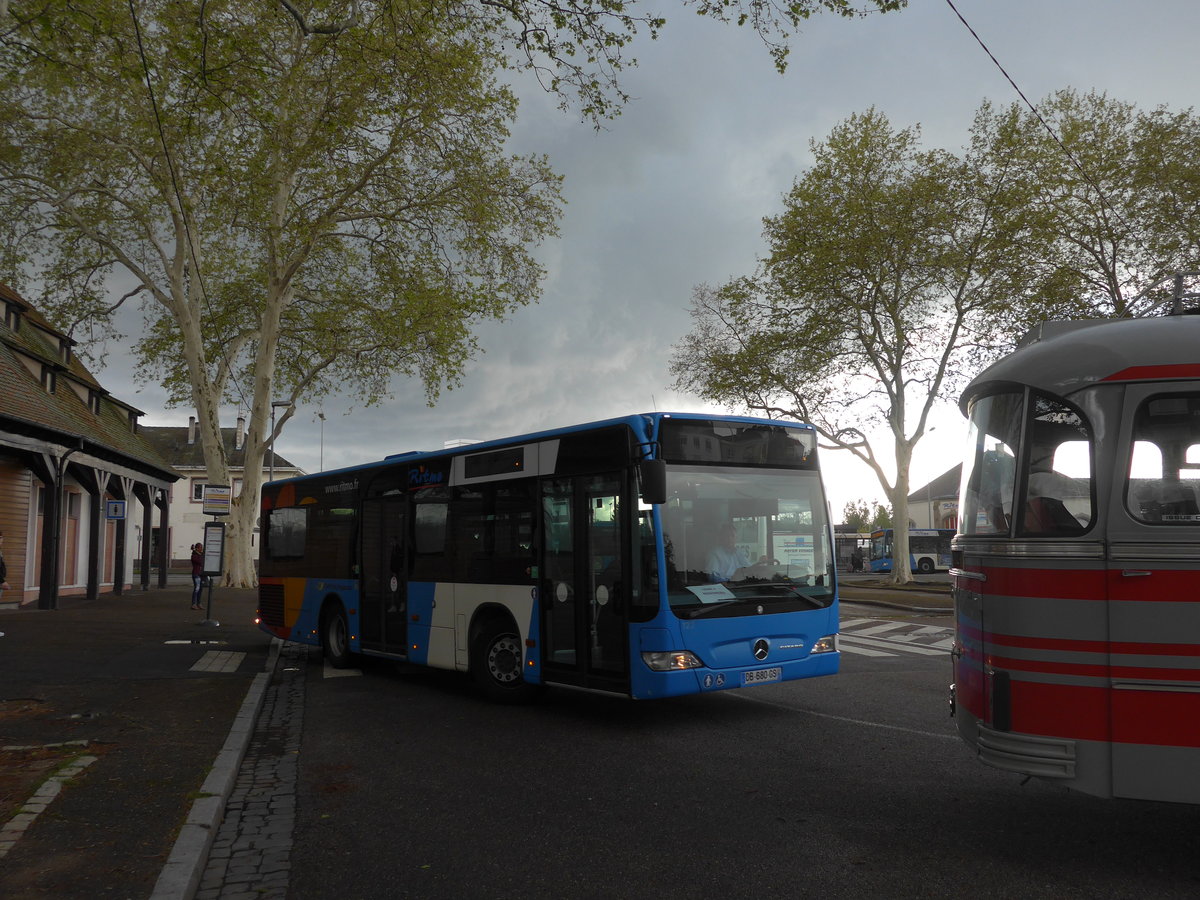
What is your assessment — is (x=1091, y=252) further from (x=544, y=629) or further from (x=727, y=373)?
(x=544, y=629)

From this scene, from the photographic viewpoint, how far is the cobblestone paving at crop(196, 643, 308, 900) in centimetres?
487

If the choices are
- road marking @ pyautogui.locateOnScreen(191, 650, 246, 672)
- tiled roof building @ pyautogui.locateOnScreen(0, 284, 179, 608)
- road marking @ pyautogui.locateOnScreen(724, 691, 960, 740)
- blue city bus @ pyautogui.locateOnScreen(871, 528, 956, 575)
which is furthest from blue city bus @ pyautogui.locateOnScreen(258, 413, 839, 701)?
blue city bus @ pyautogui.locateOnScreen(871, 528, 956, 575)

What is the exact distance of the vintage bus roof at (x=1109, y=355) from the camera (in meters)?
4.60

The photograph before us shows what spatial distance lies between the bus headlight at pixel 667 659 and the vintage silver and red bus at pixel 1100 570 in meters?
3.44

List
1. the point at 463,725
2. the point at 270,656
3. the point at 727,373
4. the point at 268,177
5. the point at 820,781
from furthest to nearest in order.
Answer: the point at 727,373 → the point at 268,177 → the point at 270,656 → the point at 463,725 → the point at 820,781

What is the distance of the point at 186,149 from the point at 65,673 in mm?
17860

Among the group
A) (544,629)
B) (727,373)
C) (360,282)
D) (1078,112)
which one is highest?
(1078,112)

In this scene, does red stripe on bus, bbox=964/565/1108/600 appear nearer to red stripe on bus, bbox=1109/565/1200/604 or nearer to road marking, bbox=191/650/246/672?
red stripe on bus, bbox=1109/565/1200/604

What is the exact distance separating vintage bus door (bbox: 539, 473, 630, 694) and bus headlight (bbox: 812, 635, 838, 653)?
198cm

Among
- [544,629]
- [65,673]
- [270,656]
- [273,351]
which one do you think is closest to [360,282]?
[273,351]

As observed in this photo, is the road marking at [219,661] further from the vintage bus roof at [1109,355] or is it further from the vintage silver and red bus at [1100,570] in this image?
the vintage bus roof at [1109,355]

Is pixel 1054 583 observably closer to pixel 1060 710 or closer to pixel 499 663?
pixel 1060 710

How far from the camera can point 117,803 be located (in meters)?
6.01

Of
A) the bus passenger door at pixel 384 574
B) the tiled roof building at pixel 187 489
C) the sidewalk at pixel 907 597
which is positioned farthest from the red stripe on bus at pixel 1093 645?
the tiled roof building at pixel 187 489
